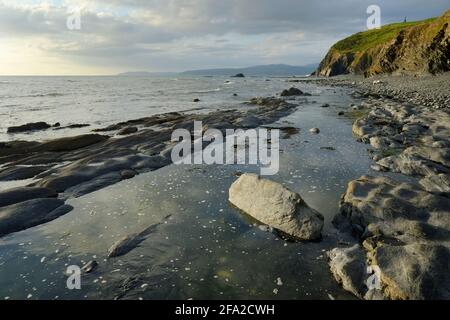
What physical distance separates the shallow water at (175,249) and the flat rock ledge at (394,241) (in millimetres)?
577

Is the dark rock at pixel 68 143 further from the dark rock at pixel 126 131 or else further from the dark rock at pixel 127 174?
the dark rock at pixel 127 174

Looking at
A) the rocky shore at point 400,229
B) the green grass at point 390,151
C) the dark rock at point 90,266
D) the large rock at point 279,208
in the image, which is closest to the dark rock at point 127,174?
the large rock at point 279,208

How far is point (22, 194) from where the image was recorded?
1408cm

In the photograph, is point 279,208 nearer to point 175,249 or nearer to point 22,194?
point 175,249

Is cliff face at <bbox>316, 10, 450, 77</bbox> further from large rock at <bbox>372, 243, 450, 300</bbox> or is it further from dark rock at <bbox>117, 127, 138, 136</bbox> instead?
large rock at <bbox>372, 243, 450, 300</bbox>

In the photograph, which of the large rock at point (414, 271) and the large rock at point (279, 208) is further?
the large rock at point (279, 208)

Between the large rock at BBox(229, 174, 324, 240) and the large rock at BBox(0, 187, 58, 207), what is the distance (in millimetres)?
8173

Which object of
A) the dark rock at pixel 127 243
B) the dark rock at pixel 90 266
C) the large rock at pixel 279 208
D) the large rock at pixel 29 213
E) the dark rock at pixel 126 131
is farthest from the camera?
the dark rock at pixel 126 131

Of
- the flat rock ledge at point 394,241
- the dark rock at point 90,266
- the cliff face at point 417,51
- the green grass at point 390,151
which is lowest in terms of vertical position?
the dark rock at point 90,266

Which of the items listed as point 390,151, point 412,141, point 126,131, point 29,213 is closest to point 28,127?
point 126,131

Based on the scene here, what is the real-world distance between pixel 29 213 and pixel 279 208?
29.6 feet

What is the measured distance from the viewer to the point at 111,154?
20531 mm

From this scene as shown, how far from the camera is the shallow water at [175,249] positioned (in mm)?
8438

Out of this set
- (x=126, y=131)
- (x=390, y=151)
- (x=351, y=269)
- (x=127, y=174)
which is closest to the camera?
(x=351, y=269)
